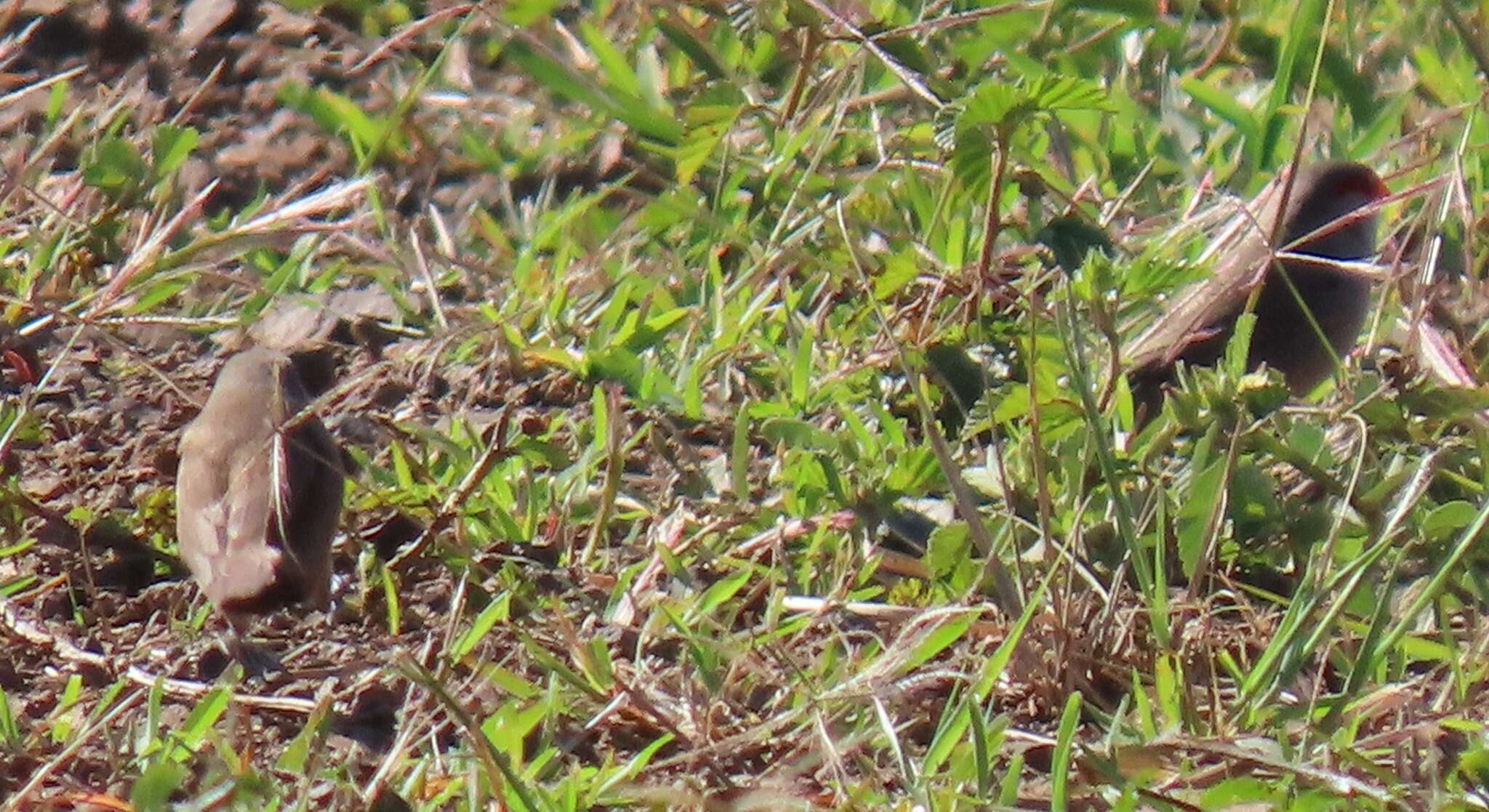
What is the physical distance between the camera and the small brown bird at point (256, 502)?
11.5 ft

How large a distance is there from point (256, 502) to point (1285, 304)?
2.37 m

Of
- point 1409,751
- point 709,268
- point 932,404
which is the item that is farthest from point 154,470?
point 1409,751

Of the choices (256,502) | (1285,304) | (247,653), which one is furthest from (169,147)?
(1285,304)

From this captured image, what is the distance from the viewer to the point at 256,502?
3.72 metres

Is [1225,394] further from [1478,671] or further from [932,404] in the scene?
[932,404]

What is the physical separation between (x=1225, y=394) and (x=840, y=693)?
0.80 meters

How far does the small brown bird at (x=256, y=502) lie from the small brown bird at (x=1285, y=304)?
157 centimetres

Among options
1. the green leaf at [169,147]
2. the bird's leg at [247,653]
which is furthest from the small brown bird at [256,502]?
the green leaf at [169,147]

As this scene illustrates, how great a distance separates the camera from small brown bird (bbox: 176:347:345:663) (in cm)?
351

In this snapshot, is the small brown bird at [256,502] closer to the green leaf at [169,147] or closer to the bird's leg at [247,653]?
the bird's leg at [247,653]

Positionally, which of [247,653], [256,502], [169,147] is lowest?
[247,653]

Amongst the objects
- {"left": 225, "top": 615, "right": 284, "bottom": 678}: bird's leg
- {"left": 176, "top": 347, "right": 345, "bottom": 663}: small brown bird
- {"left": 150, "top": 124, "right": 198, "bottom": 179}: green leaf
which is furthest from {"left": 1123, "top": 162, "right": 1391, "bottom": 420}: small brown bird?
{"left": 150, "top": 124, "right": 198, "bottom": 179}: green leaf

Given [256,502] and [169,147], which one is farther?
[169,147]

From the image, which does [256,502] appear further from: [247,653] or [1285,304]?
[1285,304]
